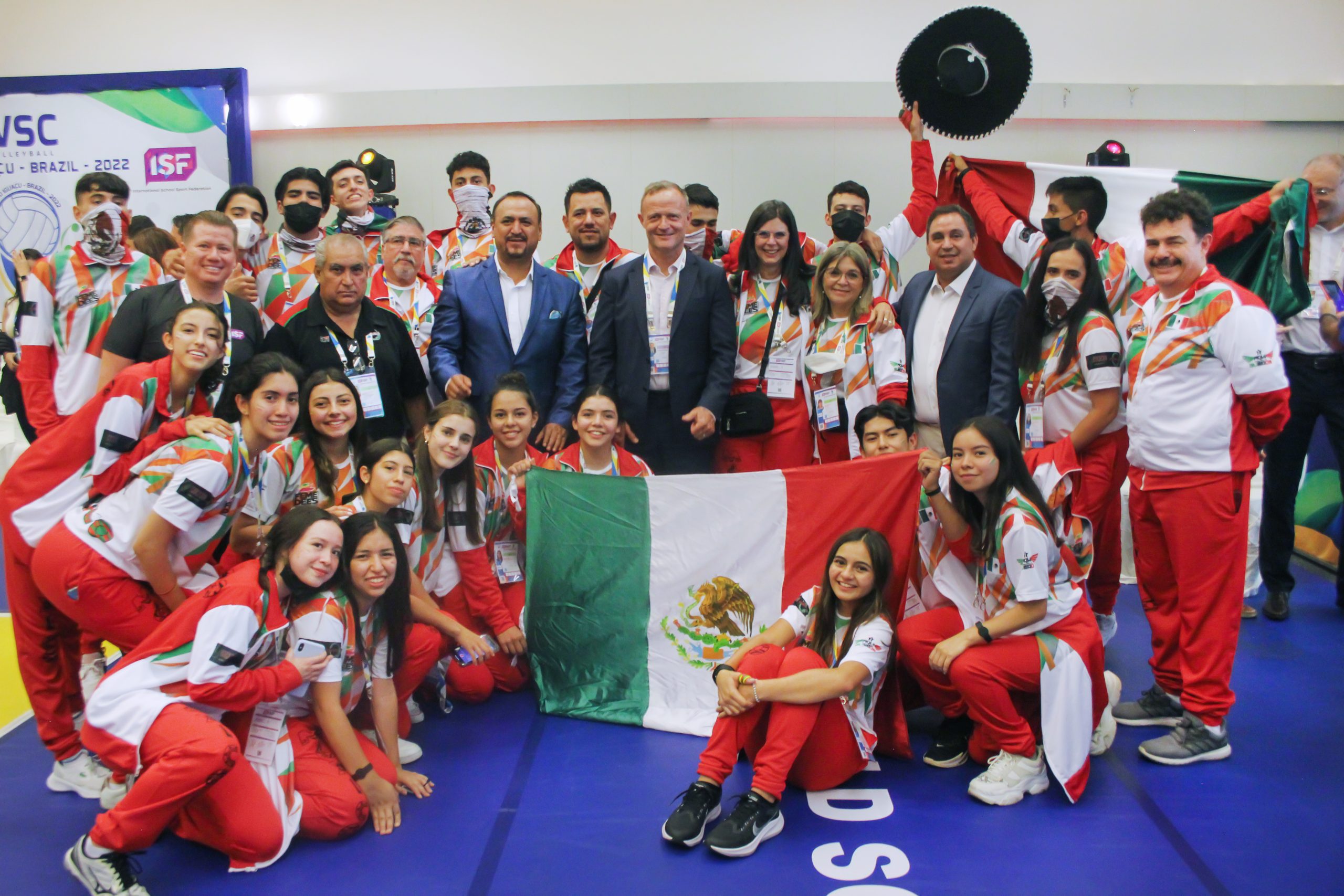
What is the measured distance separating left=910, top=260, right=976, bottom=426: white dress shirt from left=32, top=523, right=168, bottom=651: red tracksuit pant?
282 centimetres

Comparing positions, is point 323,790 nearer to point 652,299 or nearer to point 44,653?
point 44,653

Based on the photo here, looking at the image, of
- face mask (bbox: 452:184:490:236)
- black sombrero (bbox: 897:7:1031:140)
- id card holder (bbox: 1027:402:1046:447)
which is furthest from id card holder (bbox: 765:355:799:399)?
face mask (bbox: 452:184:490:236)

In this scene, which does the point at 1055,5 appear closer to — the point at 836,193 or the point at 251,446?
the point at 836,193

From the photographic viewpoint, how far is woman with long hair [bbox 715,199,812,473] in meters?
3.98

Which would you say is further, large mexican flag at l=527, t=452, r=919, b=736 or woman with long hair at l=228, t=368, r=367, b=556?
large mexican flag at l=527, t=452, r=919, b=736

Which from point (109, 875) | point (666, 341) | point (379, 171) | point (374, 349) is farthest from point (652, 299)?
point (379, 171)

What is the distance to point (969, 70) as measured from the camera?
4.78 metres

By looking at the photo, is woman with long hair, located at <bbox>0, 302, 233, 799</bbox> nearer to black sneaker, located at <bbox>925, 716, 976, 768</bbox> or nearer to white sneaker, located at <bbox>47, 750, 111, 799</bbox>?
white sneaker, located at <bbox>47, 750, 111, 799</bbox>

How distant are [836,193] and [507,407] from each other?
2280 millimetres

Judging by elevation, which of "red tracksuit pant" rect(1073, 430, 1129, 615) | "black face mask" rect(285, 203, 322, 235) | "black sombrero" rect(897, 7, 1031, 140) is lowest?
"red tracksuit pant" rect(1073, 430, 1129, 615)

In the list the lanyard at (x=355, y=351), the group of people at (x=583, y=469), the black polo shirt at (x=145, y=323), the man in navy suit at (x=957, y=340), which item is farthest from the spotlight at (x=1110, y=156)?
the black polo shirt at (x=145, y=323)

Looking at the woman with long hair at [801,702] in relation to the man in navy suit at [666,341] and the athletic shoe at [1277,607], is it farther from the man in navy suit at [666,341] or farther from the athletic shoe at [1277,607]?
the athletic shoe at [1277,607]

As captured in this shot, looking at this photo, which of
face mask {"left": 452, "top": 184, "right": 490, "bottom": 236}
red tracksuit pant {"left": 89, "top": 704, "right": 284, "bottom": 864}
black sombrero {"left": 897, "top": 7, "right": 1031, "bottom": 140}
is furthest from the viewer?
face mask {"left": 452, "top": 184, "right": 490, "bottom": 236}

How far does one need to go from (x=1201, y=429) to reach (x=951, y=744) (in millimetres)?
1277
